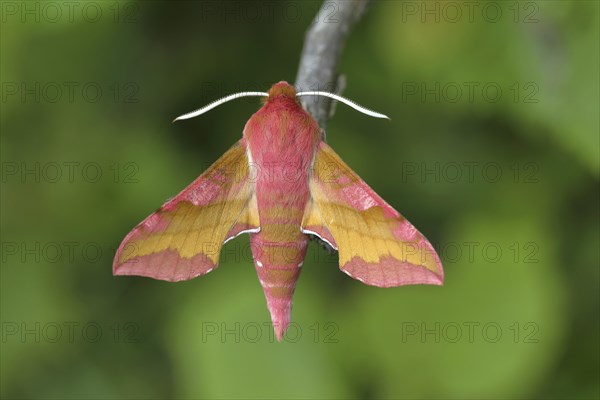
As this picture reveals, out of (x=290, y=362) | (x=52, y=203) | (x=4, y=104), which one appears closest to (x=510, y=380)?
(x=290, y=362)

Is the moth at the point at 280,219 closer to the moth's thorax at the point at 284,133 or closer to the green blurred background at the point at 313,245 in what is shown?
the moth's thorax at the point at 284,133

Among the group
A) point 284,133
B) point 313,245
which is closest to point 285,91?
point 284,133

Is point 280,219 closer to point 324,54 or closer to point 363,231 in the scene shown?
point 363,231

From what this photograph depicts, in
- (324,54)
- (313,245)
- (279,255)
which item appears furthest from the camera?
(313,245)

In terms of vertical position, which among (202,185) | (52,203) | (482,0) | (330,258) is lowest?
(330,258)

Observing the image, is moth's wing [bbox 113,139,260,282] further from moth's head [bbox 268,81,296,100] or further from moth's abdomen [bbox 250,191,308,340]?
moth's head [bbox 268,81,296,100]

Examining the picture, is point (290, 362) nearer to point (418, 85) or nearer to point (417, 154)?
point (417, 154)
